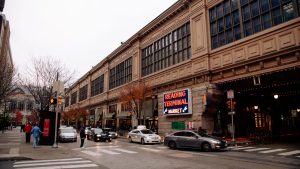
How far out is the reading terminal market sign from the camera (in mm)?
26609

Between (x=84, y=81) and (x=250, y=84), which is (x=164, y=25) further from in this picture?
(x=84, y=81)

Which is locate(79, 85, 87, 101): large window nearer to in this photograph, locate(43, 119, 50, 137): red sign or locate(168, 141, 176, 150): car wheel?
locate(43, 119, 50, 137): red sign

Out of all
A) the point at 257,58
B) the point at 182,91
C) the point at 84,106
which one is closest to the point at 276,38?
the point at 257,58

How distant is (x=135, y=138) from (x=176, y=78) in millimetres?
9207

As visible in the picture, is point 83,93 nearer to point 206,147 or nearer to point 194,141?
point 194,141

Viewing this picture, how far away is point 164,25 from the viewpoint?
33531 millimetres

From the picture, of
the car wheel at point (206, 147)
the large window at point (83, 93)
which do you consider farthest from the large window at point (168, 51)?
the large window at point (83, 93)

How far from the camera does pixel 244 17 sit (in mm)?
22172

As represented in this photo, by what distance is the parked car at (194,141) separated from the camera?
16641 mm

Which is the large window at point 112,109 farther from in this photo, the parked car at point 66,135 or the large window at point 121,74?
the parked car at point 66,135

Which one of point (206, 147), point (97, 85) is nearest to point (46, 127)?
point (206, 147)

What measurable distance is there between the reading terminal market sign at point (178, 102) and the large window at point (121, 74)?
14097 millimetres

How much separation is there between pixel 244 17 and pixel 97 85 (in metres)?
44.5

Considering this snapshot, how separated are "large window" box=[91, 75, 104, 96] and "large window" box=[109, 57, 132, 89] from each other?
5.94 metres
